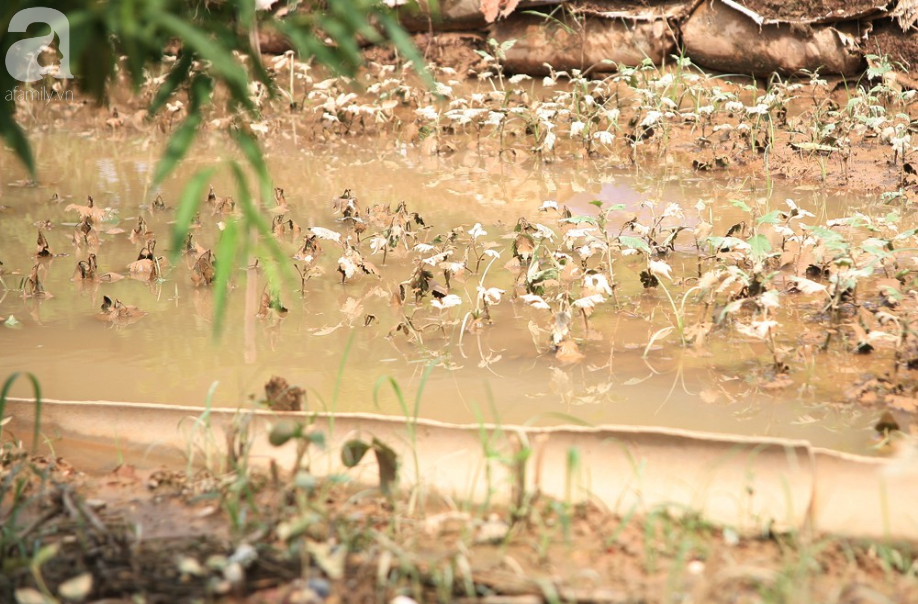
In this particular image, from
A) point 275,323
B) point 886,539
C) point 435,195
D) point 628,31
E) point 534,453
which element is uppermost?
point 628,31

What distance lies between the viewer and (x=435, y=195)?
19.5 ft

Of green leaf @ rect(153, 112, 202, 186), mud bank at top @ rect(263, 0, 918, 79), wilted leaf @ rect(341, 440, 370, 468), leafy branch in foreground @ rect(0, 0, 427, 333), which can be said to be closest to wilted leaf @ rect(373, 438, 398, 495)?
wilted leaf @ rect(341, 440, 370, 468)

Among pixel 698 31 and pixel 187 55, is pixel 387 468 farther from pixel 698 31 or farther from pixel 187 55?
pixel 698 31

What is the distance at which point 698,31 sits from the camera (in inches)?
315

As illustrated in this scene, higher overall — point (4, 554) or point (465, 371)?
point (465, 371)

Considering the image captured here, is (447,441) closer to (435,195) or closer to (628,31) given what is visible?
(435,195)

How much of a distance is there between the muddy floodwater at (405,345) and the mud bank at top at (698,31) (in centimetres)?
242

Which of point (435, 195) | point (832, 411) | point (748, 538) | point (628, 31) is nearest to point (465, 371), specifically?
point (832, 411)

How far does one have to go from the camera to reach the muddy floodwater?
3.16 meters

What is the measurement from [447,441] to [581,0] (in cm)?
669

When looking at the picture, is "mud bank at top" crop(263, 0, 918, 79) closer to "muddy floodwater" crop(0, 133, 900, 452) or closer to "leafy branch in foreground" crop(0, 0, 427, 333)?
"muddy floodwater" crop(0, 133, 900, 452)

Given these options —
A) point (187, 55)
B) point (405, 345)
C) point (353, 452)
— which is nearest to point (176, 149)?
point (187, 55)

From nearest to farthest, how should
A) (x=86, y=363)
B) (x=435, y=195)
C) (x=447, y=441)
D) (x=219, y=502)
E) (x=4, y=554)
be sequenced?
(x=4, y=554) < (x=219, y=502) < (x=447, y=441) < (x=86, y=363) < (x=435, y=195)

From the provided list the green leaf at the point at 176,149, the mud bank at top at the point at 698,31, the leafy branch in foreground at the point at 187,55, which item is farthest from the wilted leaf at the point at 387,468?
the mud bank at top at the point at 698,31
